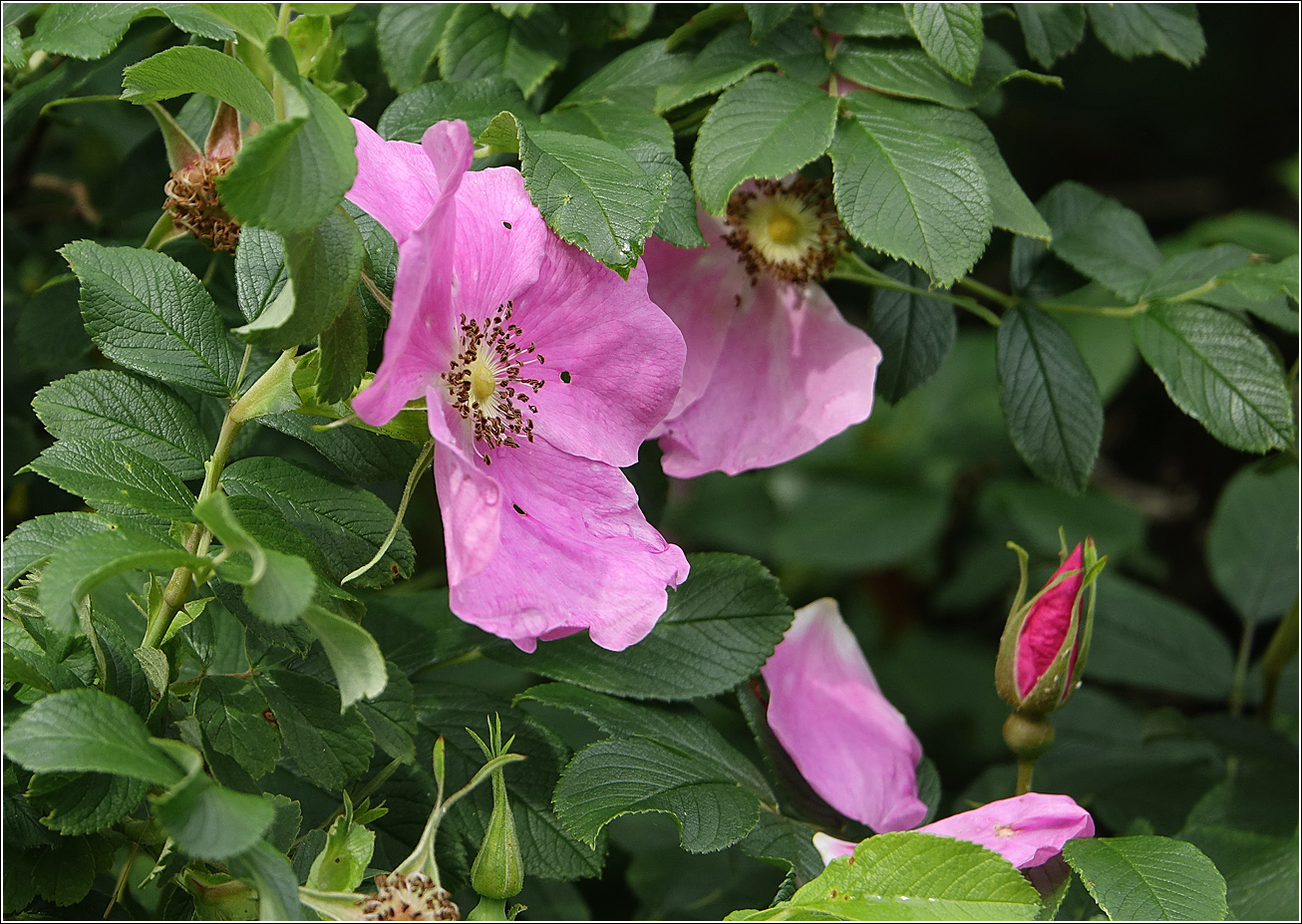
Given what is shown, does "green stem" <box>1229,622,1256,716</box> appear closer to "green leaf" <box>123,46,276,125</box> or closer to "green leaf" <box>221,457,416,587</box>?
"green leaf" <box>221,457,416,587</box>

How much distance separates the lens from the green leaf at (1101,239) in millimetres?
1080

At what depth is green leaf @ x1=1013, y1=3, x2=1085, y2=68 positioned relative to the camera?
1047mm

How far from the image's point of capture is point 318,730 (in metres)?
0.73

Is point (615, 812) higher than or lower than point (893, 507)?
higher

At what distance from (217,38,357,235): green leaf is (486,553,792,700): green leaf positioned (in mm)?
412

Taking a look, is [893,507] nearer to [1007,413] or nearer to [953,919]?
[1007,413]

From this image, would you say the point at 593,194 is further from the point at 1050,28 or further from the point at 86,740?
the point at 1050,28

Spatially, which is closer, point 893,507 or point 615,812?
point 615,812

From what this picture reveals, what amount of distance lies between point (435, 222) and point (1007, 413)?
2.03 ft

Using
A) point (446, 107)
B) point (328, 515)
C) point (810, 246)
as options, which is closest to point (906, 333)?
point (810, 246)

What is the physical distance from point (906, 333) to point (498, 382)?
46cm

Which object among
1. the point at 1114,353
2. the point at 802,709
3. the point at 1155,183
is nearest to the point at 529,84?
the point at 802,709

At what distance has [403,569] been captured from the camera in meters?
0.75

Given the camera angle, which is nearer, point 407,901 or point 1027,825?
point 407,901
